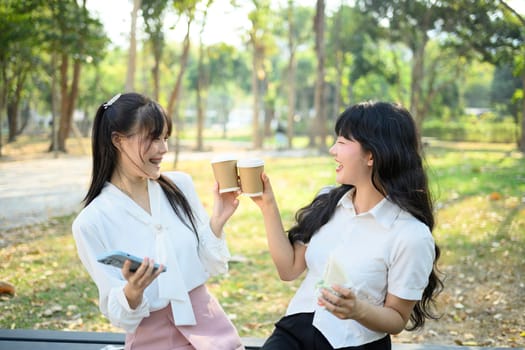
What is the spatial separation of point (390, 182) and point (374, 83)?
Result: 24.4 m

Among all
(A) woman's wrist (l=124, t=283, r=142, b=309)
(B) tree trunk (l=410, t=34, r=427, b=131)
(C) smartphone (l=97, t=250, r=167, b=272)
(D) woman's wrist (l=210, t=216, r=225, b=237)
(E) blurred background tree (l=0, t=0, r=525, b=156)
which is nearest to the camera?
(C) smartphone (l=97, t=250, r=167, b=272)

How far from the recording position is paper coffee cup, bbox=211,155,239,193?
7.27 ft

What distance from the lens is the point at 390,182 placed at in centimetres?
210

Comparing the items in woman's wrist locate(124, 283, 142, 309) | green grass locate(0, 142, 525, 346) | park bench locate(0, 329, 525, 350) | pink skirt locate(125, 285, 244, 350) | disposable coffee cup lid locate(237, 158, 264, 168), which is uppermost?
disposable coffee cup lid locate(237, 158, 264, 168)

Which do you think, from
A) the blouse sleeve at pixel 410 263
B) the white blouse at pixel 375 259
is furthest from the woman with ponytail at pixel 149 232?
the blouse sleeve at pixel 410 263

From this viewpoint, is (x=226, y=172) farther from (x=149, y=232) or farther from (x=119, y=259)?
(x=119, y=259)

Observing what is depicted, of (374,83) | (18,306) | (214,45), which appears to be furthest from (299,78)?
(18,306)

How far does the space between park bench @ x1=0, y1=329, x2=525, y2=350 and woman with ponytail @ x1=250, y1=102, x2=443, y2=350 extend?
65 cm

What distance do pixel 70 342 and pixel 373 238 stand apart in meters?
1.53

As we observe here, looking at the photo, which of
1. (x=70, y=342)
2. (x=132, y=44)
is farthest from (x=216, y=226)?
(x=132, y=44)

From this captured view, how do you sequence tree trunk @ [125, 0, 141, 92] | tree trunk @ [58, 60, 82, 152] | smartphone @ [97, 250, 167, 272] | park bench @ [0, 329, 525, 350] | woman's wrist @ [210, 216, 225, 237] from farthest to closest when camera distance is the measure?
tree trunk @ [58, 60, 82, 152], tree trunk @ [125, 0, 141, 92], park bench @ [0, 329, 525, 350], woman's wrist @ [210, 216, 225, 237], smartphone @ [97, 250, 167, 272]

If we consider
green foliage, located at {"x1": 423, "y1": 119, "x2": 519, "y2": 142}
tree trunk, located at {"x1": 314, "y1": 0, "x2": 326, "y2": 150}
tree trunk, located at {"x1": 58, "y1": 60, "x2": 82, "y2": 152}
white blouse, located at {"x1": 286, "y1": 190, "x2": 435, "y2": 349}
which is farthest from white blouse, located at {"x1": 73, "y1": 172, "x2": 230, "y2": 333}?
tree trunk, located at {"x1": 314, "y1": 0, "x2": 326, "y2": 150}

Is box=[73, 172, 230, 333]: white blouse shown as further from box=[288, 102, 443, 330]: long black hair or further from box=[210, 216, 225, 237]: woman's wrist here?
box=[288, 102, 443, 330]: long black hair

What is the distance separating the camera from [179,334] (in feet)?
7.52
